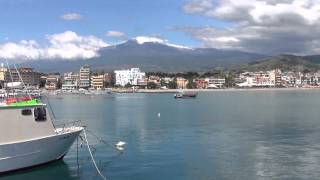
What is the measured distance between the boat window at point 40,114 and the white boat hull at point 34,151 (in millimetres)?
1067

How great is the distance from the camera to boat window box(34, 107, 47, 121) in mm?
28219

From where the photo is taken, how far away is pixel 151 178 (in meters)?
27.2

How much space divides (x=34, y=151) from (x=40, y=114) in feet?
6.37

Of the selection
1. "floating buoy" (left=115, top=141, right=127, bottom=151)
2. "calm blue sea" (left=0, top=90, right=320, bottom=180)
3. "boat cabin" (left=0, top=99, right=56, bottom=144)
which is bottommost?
"calm blue sea" (left=0, top=90, right=320, bottom=180)

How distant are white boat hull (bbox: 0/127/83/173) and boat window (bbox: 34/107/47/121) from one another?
3.50 feet

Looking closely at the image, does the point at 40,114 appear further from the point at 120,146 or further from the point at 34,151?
the point at 120,146

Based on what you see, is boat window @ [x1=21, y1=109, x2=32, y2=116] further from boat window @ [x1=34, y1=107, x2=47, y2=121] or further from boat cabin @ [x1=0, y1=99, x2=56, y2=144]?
boat window @ [x1=34, y1=107, x2=47, y2=121]

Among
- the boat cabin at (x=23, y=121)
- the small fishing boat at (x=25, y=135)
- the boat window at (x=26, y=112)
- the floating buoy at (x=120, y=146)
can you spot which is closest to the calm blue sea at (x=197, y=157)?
the floating buoy at (x=120, y=146)

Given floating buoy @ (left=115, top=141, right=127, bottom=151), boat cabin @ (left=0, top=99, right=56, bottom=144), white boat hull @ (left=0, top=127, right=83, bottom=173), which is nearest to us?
white boat hull @ (left=0, top=127, right=83, bottom=173)

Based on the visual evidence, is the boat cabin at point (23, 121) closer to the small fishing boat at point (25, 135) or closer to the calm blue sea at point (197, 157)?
the small fishing boat at point (25, 135)

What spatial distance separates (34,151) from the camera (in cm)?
2798

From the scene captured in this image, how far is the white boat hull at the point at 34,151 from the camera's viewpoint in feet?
87.9

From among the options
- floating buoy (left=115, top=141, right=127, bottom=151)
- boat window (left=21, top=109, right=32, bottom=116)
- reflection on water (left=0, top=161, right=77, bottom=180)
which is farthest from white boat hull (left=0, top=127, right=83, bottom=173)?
floating buoy (left=115, top=141, right=127, bottom=151)

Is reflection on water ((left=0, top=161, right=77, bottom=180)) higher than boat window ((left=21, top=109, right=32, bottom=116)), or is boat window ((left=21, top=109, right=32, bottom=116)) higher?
boat window ((left=21, top=109, right=32, bottom=116))
